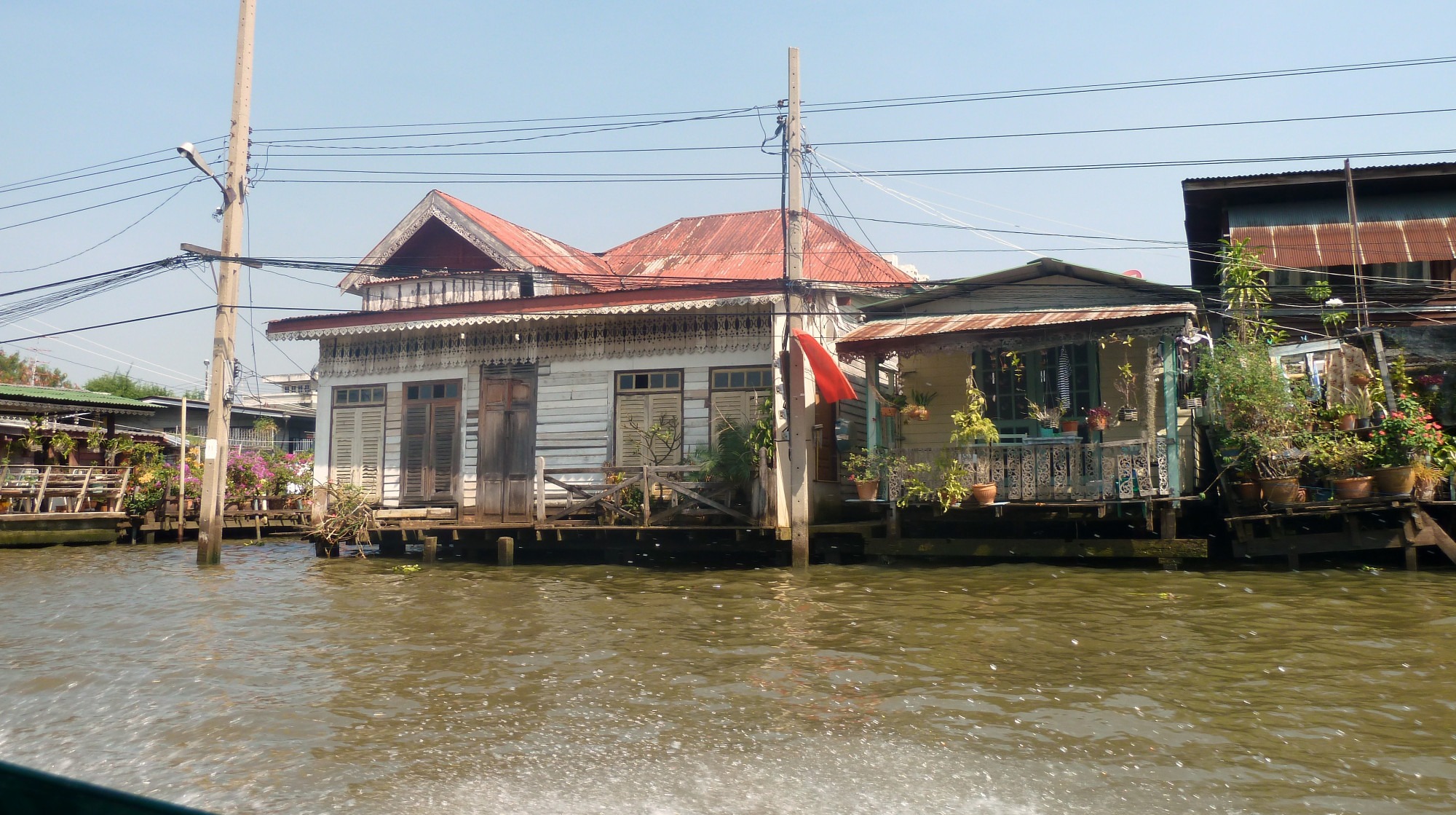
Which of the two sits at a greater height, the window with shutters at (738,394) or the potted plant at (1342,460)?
the window with shutters at (738,394)

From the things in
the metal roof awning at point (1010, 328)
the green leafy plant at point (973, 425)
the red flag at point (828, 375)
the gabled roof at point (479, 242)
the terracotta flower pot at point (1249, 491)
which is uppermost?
the gabled roof at point (479, 242)

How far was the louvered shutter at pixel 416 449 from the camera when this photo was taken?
19.7 meters

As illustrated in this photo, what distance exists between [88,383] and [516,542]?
45726 millimetres

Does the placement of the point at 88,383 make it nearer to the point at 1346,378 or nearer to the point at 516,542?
the point at 516,542

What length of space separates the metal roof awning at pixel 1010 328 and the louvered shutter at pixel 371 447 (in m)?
10.2

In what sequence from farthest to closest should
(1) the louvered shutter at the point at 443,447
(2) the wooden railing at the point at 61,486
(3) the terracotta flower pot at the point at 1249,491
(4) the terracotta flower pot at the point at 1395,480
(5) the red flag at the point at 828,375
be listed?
(2) the wooden railing at the point at 61,486
(1) the louvered shutter at the point at 443,447
(5) the red flag at the point at 828,375
(3) the terracotta flower pot at the point at 1249,491
(4) the terracotta flower pot at the point at 1395,480

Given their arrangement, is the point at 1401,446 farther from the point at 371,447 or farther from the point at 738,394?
the point at 371,447

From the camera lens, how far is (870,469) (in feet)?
51.4

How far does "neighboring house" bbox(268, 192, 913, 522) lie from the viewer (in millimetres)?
17828

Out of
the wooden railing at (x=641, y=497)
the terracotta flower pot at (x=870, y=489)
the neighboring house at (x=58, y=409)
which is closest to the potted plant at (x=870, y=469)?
the terracotta flower pot at (x=870, y=489)

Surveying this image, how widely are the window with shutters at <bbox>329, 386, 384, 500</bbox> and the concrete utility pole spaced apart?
9.42m

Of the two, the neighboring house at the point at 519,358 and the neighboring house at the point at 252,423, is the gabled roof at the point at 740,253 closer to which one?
the neighboring house at the point at 519,358

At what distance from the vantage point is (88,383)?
51.1 metres

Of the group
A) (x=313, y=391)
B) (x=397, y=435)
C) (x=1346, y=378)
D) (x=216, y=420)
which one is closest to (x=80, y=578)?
(x=216, y=420)
